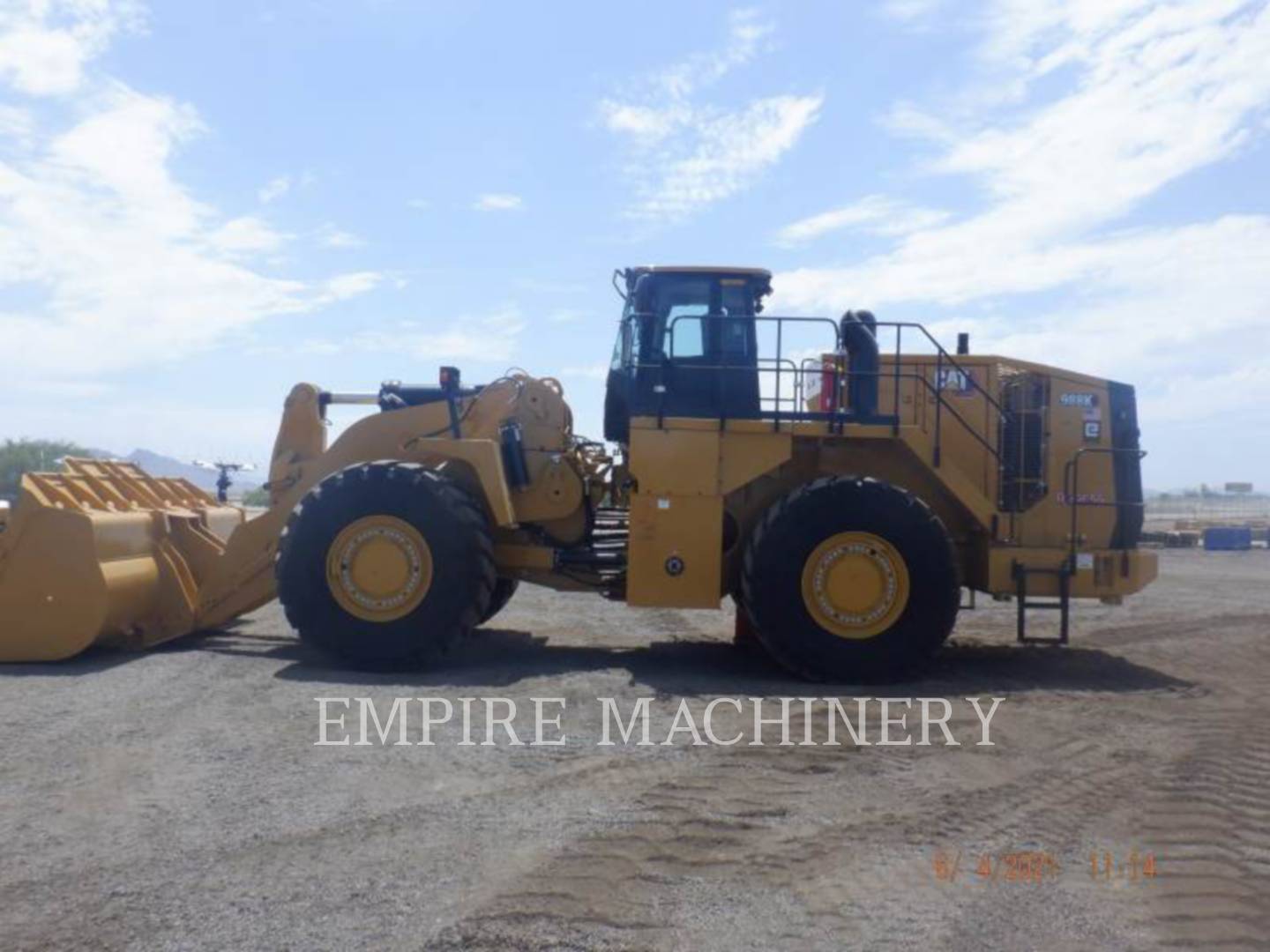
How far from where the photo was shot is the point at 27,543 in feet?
30.8

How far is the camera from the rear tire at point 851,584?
30.9 feet

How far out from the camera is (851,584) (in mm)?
9484

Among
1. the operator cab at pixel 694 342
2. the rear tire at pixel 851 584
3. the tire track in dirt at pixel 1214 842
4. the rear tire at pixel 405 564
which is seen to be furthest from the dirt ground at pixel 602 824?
the operator cab at pixel 694 342

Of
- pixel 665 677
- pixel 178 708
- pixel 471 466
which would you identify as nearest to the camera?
pixel 178 708

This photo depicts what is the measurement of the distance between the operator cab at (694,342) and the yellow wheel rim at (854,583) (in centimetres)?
146

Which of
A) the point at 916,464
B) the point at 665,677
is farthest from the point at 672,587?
the point at 916,464

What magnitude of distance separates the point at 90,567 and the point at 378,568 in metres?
2.29

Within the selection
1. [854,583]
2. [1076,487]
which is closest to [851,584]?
[854,583]

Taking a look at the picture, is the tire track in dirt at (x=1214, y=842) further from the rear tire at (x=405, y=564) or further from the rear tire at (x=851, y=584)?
the rear tire at (x=405, y=564)

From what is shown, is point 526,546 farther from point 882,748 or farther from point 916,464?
point 882,748

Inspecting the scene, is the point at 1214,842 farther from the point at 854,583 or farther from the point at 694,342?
the point at 694,342

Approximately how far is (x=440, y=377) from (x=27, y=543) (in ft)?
12.2

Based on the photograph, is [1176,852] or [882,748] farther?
[882,748]

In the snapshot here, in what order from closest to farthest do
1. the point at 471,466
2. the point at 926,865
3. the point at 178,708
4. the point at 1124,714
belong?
the point at 926,865 < the point at 178,708 < the point at 1124,714 < the point at 471,466
